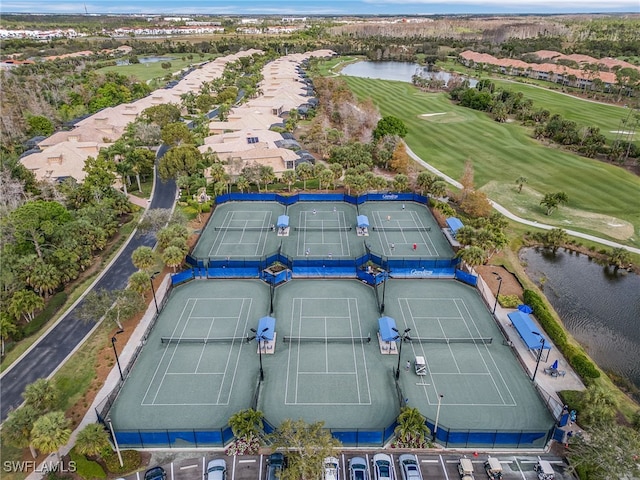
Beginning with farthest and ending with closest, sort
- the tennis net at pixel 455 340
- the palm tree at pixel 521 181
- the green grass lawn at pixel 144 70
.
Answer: the green grass lawn at pixel 144 70 < the palm tree at pixel 521 181 < the tennis net at pixel 455 340

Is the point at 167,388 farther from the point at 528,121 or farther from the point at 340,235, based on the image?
the point at 528,121

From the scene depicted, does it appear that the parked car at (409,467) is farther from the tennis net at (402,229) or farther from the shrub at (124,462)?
the tennis net at (402,229)

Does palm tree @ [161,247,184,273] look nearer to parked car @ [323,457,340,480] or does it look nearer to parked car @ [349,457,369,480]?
parked car @ [323,457,340,480]

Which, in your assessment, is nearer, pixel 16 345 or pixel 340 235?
pixel 16 345

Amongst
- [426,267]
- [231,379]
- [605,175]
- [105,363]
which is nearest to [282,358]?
[231,379]

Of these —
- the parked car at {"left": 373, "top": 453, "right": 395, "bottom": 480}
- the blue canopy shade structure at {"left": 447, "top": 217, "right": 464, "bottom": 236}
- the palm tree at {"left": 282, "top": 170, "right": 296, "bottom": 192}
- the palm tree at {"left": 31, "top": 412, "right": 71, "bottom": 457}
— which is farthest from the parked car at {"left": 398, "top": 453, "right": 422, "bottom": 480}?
the palm tree at {"left": 282, "top": 170, "right": 296, "bottom": 192}

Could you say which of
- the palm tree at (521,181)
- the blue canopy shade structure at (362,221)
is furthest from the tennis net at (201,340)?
the palm tree at (521,181)
